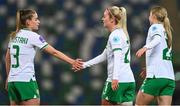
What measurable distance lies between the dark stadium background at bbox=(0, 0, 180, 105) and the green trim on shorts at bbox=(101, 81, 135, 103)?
414cm

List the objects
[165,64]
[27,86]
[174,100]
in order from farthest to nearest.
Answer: [174,100] → [165,64] → [27,86]

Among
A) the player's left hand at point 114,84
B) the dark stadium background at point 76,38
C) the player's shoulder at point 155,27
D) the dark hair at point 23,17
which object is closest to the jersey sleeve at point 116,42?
the player's left hand at point 114,84

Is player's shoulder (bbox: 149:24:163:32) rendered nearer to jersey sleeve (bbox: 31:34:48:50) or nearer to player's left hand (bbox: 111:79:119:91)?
player's left hand (bbox: 111:79:119:91)

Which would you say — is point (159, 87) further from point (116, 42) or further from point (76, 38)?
point (76, 38)

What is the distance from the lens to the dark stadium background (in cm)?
1121

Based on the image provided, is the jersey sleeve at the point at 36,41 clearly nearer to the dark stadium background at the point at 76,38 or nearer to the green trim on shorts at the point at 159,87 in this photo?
the green trim on shorts at the point at 159,87

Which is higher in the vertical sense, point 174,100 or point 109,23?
point 109,23

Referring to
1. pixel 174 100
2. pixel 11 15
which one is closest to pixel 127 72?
pixel 174 100

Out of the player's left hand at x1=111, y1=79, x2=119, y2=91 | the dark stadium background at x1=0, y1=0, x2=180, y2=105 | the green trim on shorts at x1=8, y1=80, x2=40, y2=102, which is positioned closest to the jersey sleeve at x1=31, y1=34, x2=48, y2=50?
the green trim on shorts at x1=8, y1=80, x2=40, y2=102

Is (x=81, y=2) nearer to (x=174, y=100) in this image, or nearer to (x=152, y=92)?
(x=174, y=100)

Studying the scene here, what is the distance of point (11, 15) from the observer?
11680 mm

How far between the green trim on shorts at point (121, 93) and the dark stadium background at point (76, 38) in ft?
13.6

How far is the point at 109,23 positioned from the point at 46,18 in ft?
15.1

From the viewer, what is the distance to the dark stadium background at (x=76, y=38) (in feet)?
36.8
